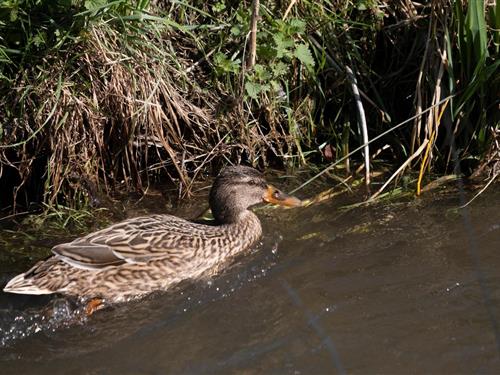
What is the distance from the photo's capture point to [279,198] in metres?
6.59

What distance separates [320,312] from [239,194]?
144 cm

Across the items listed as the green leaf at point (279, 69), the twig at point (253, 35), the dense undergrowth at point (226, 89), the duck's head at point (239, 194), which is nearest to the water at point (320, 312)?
the duck's head at point (239, 194)

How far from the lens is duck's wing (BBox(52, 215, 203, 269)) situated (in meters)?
5.72

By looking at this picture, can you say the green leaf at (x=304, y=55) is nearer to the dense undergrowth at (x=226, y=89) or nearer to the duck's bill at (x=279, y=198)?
the dense undergrowth at (x=226, y=89)

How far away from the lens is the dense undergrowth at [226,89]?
A: 6.36 m

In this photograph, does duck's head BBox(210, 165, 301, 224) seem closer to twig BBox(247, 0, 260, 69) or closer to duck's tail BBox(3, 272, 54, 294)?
twig BBox(247, 0, 260, 69)

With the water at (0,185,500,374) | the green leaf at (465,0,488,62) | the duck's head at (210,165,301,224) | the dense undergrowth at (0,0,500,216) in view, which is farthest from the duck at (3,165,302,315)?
the green leaf at (465,0,488,62)

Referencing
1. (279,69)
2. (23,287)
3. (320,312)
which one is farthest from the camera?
(279,69)

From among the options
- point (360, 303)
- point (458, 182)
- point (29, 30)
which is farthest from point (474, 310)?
point (29, 30)

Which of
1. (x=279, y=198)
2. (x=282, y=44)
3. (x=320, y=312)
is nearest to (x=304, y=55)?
(x=282, y=44)

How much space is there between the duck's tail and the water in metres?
0.11

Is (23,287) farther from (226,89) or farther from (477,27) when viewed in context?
(477,27)

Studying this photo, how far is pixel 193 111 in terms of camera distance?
6816 mm

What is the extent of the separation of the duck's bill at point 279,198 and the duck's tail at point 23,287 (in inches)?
65.7
